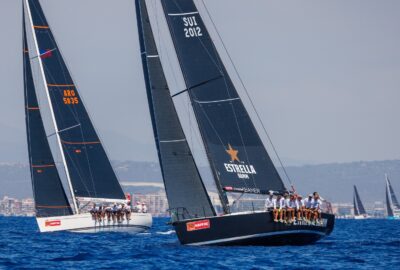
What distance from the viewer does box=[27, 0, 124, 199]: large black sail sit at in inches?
2240

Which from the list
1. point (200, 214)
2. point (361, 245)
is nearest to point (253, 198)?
point (200, 214)

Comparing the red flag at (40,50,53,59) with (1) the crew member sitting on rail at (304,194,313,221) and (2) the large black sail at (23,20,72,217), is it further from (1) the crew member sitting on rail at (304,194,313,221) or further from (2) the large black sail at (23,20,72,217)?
(1) the crew member sitting on rail at (304,194,313,221)

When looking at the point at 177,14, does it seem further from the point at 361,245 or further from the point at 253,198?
the point at 361,245

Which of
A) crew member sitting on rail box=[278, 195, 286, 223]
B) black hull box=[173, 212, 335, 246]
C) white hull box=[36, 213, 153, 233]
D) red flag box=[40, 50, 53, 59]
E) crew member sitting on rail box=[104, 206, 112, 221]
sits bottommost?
black hull box=[173, 212, 335, 246]

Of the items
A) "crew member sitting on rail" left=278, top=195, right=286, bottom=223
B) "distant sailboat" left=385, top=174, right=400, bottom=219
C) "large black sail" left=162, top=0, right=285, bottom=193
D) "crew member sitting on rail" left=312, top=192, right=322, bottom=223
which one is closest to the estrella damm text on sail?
"large black sail" left=162, top=0, right=285, bottom=193

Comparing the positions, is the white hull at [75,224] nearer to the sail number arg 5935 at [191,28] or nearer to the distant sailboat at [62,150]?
the distant sailboat at [62,150]

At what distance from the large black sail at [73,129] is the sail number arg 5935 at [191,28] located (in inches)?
781

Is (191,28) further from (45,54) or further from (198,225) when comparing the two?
(45,54)

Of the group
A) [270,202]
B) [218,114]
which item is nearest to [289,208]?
[270,202]

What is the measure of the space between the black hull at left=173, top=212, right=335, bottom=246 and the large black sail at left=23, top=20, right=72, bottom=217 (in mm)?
19646

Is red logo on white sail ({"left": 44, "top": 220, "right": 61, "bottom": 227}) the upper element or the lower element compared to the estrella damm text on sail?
lower

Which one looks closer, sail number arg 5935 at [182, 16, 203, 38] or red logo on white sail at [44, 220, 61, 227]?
sail number arg 5935 at [182, 16, 203, 38]

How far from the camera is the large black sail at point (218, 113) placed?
3756 centimetres

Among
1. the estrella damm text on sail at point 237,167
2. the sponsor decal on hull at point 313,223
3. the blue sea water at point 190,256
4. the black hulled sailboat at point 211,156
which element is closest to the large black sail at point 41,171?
the blue sea water at point 190,256
